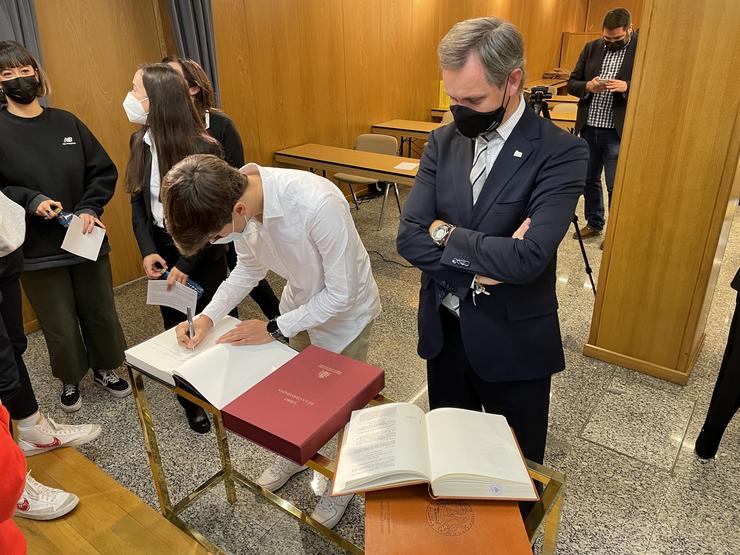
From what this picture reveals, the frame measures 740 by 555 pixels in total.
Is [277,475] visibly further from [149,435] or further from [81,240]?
[81,240]

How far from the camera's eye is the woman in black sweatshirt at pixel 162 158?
75.8 inches

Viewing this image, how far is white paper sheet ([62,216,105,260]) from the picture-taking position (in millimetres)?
2127

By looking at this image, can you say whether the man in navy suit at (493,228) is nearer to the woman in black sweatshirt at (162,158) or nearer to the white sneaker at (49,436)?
the woman in black sweatshirt at (162,158)

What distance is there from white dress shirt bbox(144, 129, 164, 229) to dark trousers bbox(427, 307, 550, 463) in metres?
1.17

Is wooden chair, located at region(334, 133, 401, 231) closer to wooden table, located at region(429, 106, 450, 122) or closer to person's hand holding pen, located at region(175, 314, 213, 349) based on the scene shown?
wooden table, located at region(429, 106, 450, 122)

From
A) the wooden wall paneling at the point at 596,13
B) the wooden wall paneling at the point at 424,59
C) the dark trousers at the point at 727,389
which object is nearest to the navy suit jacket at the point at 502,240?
the dark trousers at the point at 727,389

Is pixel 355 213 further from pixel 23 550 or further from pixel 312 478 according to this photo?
pixel 23 550

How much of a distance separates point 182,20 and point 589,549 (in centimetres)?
374

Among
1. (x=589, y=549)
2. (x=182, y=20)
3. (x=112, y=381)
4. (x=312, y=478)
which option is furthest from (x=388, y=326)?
(x=182, y=20)

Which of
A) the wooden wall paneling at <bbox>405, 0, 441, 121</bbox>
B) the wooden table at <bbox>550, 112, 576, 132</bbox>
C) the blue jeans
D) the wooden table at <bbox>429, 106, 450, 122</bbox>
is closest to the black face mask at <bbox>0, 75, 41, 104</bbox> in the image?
the blue jeans

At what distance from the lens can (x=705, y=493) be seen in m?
1.90

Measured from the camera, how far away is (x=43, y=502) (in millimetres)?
1762

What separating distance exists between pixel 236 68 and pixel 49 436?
3.10 meters

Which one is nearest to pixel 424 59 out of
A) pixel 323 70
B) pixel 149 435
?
pixel 323 70
